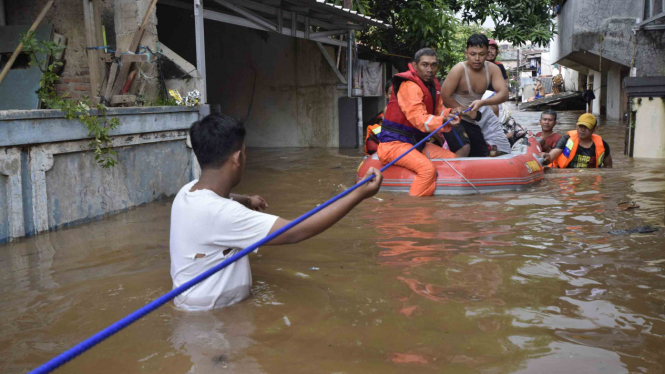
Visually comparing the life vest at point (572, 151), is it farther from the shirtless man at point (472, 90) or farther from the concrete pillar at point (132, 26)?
the concrete pillar at point (132, 26)

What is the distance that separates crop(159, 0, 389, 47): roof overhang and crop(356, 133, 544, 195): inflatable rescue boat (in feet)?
11.4

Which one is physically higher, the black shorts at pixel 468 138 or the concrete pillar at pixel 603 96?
the concrete pillar at pixel 603 96

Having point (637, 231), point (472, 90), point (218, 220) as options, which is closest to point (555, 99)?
point (472, 90)

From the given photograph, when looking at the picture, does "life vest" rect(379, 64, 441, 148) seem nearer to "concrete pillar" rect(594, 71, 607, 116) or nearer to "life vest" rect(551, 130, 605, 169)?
"life vest" rect(551, 130, 605, 169)

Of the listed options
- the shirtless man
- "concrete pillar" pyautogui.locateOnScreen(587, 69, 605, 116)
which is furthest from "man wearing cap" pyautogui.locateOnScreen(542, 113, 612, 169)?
"concrete pillar" pyautogui.locateOnScreen(587, 69, 605, 116)

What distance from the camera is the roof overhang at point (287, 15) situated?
355 inches

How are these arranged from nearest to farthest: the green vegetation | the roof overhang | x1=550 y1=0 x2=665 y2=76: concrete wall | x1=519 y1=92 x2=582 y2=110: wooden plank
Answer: the green vegetation
the roof overhang
x1=550 y1=0 x2=665 y2=76: concrete wall
x1=519 y1=92 x2=582 y2=110: wooden plank

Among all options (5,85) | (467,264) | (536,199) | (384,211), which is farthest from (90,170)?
(536,199)

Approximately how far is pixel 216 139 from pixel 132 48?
4.33 meters

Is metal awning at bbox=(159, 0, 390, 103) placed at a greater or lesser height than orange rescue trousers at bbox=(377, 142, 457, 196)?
greater

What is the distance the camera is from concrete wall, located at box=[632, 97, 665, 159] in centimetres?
923

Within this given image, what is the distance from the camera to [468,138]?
24.9 ft

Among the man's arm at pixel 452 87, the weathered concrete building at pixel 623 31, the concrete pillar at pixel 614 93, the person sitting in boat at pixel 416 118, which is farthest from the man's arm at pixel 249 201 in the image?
the concrete pillar at pixel 614 93

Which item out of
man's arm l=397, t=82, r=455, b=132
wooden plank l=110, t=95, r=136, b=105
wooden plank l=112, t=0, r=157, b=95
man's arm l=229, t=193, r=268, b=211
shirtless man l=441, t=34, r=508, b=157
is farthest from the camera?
shirtless man l=441, t=34, r=508, b=157
